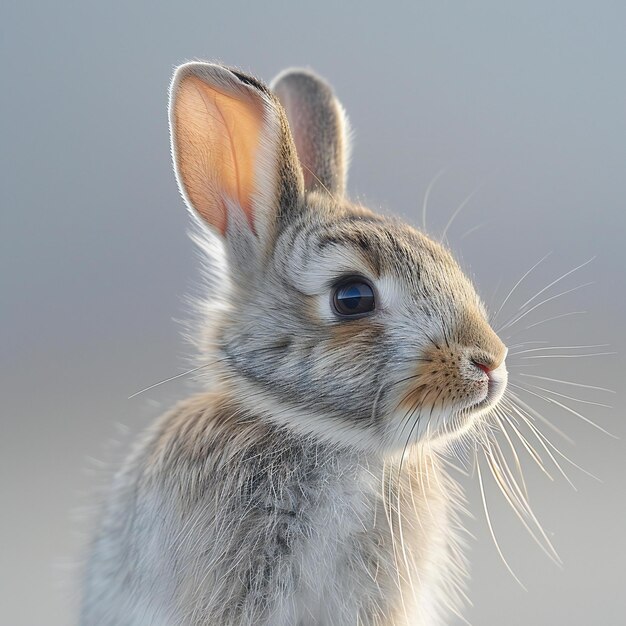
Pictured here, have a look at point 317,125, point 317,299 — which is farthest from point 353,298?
point 317,125

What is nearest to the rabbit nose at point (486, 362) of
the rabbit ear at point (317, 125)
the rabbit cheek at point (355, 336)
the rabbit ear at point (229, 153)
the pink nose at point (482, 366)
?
the pink nose at point (482, 366)

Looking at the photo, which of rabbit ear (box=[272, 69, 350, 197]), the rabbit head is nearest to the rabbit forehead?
the rabbit head

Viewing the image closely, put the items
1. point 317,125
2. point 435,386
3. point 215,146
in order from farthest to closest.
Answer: point 317,125, point 215,146, point 435,386

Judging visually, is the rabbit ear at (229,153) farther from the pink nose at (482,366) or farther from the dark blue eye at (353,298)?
the pink nose at (482,366)

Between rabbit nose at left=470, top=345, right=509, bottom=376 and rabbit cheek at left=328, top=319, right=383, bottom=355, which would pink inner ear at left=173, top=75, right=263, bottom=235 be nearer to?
rabbit cheek at left=328, top=319, right=383, bottom=355

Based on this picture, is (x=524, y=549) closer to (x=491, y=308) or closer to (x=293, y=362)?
(x=491, y=308)

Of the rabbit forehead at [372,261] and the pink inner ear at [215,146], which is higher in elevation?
the pink inner ear at [215,146]

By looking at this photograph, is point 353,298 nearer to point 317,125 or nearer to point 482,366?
point 482,366
